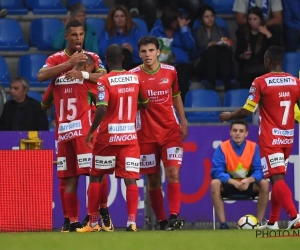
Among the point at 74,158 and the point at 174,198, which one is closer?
the point at 74,158

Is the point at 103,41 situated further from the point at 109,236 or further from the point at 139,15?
the point at 109,236

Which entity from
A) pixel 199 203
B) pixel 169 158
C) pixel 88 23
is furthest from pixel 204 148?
pixel 88 23

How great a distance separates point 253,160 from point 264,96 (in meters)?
2.05

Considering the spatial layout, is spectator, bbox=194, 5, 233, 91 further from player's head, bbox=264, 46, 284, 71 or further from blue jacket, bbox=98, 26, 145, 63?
player's head, bbox=264, 46, 284, 71

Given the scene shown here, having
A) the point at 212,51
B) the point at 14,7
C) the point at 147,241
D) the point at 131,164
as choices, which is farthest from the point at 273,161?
the point at 14,7

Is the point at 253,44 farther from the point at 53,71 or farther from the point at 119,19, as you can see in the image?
the point at 53,71

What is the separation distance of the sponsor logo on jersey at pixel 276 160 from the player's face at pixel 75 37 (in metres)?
2.59

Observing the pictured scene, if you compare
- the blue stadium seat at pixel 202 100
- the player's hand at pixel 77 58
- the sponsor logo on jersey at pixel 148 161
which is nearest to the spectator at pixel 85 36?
the blue stadium seat at pixel 202 100

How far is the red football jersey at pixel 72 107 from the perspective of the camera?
1288cm

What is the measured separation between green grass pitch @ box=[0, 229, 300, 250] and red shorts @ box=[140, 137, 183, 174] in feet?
5.63

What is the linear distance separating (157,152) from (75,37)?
→ 5.81 ft

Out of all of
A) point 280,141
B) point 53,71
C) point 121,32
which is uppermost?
point 121,32

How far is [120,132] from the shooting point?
12.6 meters

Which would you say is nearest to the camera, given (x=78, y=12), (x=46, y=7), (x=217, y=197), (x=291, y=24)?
(x=217, y=197)
